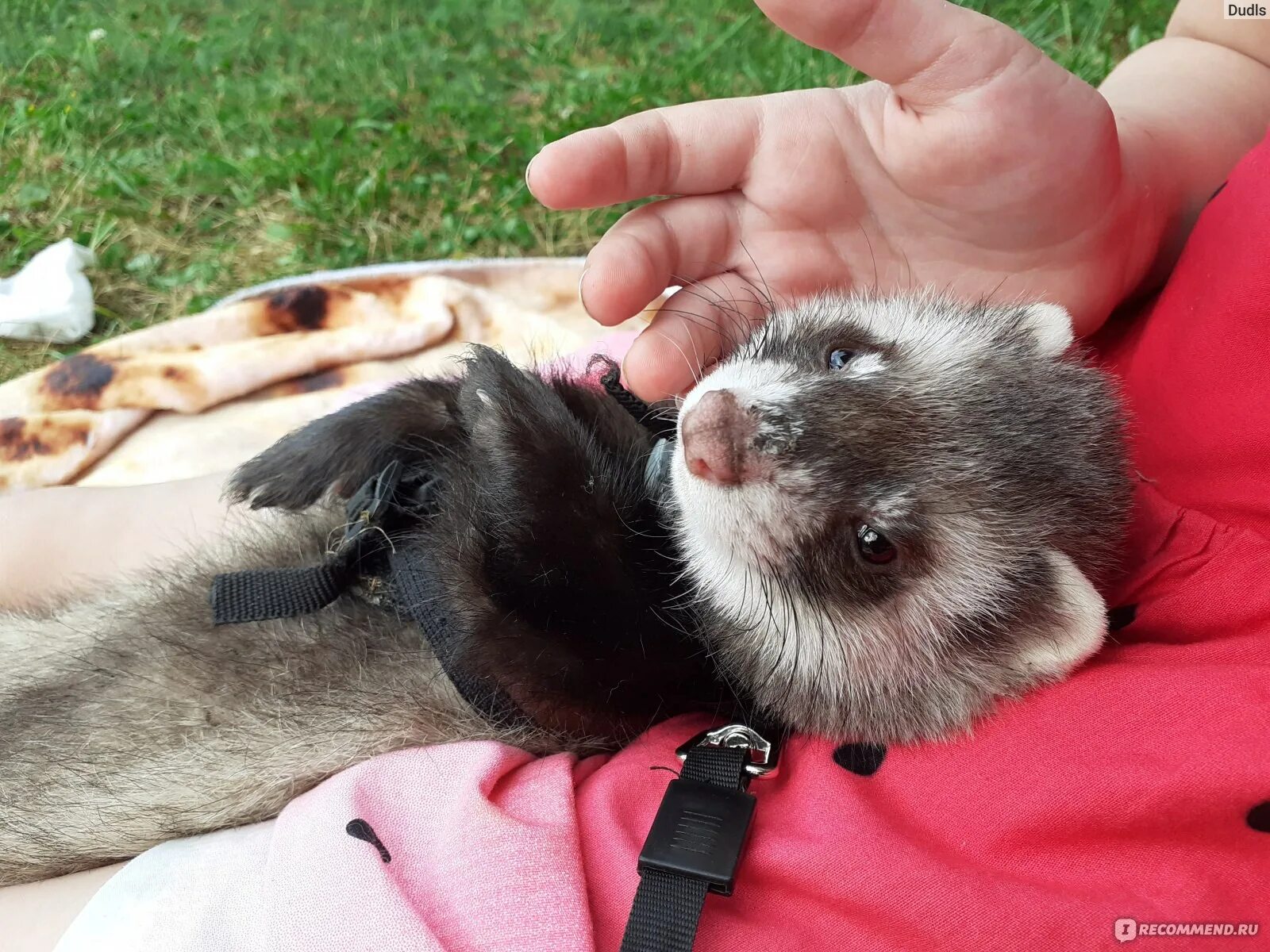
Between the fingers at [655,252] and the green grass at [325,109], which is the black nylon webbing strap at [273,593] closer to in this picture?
the fingers at [655,252]

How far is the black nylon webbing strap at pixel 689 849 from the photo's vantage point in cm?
114

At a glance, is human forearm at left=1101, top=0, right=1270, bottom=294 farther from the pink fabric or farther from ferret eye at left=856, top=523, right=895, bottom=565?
ferret eye at left=856, top=523, right=895, bottom=565

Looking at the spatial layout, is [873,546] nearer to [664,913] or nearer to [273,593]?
[664,913]

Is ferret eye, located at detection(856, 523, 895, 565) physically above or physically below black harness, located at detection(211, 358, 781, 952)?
above

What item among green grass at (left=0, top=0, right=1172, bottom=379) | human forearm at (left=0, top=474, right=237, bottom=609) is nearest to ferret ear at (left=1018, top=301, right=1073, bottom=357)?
human forearm at (left=0, top=474, right=237, bottom=609)

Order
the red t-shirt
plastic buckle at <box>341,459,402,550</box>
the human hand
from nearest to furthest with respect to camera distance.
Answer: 1. the red t-shirt
2. the human hand
3. plastic buckle at <box>341,459,402,550</box>

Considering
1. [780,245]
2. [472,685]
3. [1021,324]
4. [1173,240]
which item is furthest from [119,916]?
[1173,240]

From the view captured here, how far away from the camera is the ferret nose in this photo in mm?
1364

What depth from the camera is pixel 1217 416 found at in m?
1.42

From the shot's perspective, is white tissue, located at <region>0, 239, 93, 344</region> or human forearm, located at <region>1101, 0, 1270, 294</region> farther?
white tissue, located at <region>0, 239, 93, 344</region>

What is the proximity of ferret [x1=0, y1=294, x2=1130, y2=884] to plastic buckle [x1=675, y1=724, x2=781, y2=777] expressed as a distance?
167 millimetres

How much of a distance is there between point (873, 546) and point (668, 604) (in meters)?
0.39

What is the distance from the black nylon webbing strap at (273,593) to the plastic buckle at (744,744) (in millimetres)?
659

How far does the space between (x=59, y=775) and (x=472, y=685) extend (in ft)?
2.32
